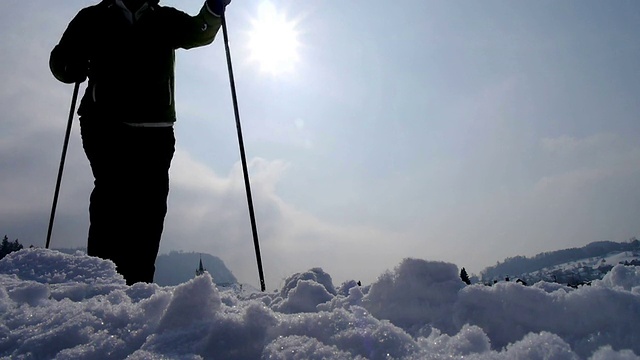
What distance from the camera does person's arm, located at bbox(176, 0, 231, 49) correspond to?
516 centimetres

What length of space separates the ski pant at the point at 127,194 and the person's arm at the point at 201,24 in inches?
45.0

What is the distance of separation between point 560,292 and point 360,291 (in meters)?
1.19

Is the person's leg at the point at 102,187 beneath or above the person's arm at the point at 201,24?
beneath

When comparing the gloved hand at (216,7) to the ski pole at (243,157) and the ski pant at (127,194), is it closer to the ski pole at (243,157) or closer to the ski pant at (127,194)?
the ski pole at (243,157)

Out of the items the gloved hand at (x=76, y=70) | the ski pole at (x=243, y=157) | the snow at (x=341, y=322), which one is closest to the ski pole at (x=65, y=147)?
the gloved hand at (x=76, y=70)

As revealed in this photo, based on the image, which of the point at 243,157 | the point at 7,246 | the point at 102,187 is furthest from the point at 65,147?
the point at 7,246

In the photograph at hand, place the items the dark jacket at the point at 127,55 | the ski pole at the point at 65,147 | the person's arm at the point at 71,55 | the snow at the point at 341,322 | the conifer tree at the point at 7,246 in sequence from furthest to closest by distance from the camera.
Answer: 1. the conifer tree at the point at 7,246
2. the ski pole at the point at 65,147
3. the person's arm at the point at 71,55
4. the dark jacket at the point at 127,55
5. the snow at the point at 341,322

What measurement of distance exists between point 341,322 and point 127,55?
4.23 m

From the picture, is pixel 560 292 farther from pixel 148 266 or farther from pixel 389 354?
pixel 148 266

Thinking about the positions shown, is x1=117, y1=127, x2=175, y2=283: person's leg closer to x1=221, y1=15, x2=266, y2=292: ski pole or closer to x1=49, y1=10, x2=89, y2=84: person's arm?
x1=221, y1=15, x2=266, y2=292: ski pole

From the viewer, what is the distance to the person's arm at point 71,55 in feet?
16.4

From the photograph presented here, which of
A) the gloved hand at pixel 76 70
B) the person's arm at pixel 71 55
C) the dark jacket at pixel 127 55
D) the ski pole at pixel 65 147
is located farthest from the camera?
the ski pole at pixel 65 147

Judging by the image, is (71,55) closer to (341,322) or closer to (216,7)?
(216,7)

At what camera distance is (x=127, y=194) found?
464cm
